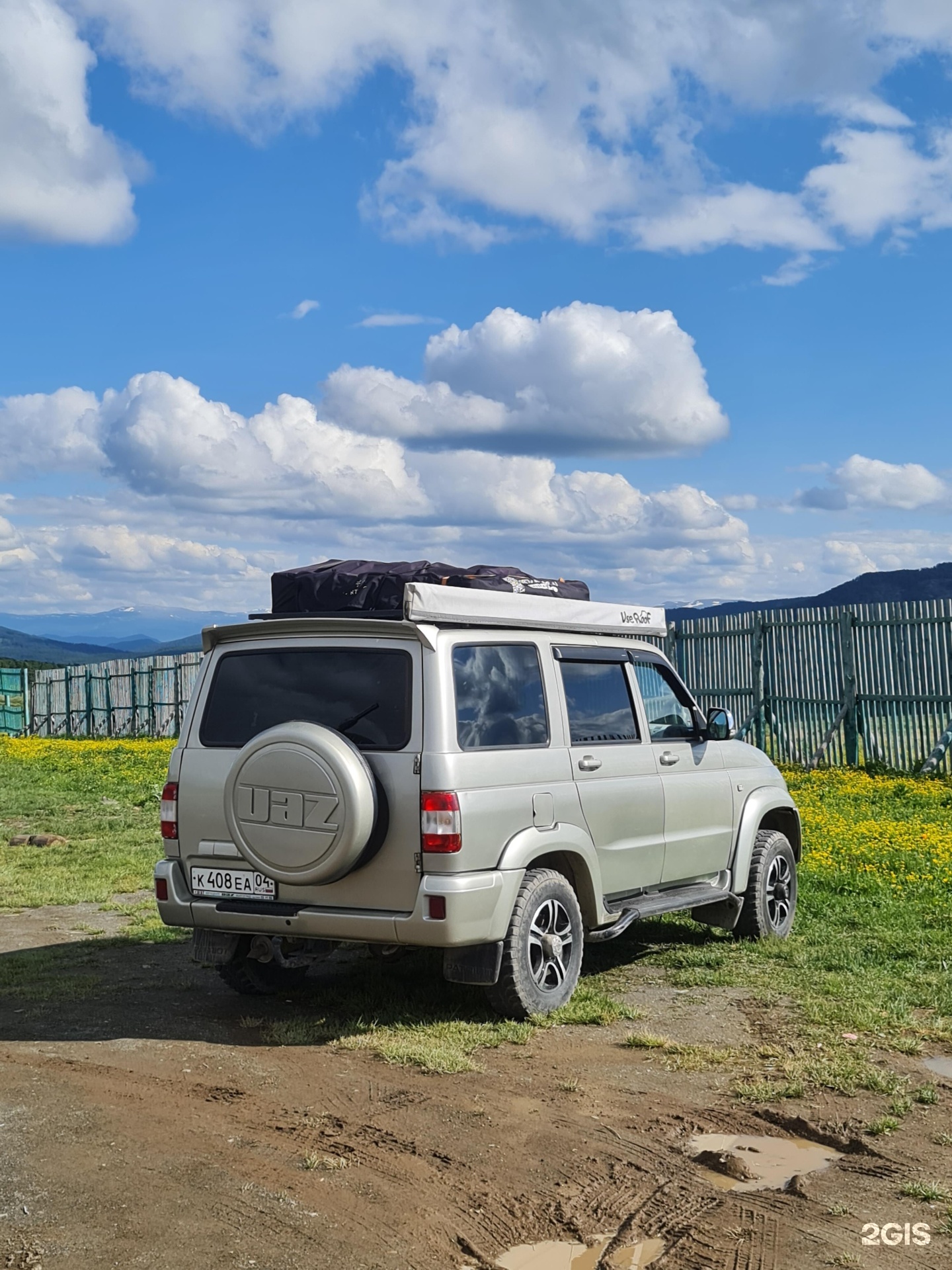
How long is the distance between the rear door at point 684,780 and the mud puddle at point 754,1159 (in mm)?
2784

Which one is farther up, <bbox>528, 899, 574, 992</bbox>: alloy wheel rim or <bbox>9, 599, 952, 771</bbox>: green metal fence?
<bbox>9, 599, 952, 771</bbox>: green metal fence

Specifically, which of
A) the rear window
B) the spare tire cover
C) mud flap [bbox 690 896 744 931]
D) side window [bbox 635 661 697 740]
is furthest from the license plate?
mud flap [bbox 690 896 744 931]

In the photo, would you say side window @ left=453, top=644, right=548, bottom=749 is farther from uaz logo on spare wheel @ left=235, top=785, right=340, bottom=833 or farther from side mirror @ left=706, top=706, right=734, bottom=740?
side mirror @ left=706, top=706, right=734, bottom=740

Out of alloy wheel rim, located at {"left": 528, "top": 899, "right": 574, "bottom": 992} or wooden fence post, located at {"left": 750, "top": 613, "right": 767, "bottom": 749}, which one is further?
wooden fence post, located at {"left": 750, "top": 613, "right": 767, "bottom": 749}

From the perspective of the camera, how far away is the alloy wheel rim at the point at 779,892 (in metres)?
8.79

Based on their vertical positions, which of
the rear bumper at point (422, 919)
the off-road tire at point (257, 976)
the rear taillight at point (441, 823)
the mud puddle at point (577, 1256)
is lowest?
the mud puddle at point (577, 1256)

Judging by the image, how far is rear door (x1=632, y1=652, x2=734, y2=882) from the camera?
7.82m

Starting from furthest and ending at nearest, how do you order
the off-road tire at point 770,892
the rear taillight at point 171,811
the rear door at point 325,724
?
the off-road tire at point 770,892 < the rear taillight at point 171,811 < the rear door at point 325,724

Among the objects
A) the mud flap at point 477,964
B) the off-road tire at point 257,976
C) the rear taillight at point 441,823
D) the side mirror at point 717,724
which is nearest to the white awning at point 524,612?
the side mirror at point 717,724

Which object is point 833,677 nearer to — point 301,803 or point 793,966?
point 793,966

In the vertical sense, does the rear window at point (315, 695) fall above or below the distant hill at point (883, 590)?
below

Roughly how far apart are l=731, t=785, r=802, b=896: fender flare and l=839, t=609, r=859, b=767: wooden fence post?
34.4 ft

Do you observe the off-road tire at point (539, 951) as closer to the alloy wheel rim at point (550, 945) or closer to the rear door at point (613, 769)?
the alloy wheel rim at point (550, 945)

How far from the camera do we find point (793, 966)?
7.95 metres
